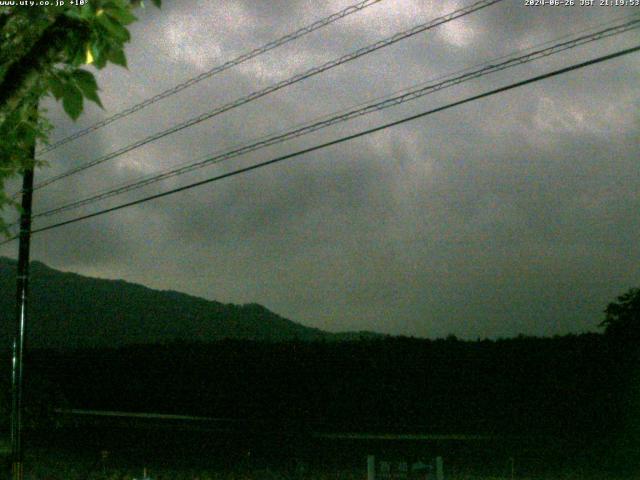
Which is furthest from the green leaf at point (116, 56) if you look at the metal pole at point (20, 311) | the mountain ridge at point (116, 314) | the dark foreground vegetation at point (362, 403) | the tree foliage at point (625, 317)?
the mountain ridge at point (116, 314)

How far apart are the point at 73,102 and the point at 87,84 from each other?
96 millimetres

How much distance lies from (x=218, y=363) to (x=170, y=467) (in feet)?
58.1

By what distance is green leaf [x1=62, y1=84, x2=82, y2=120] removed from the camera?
11.0 feet

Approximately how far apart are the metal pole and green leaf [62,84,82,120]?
13.4m

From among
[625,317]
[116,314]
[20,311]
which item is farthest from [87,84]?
[116,314]

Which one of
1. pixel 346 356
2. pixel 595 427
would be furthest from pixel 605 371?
pixel 346 356

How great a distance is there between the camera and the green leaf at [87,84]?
10.9 ft

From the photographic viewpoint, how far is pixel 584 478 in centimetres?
1620

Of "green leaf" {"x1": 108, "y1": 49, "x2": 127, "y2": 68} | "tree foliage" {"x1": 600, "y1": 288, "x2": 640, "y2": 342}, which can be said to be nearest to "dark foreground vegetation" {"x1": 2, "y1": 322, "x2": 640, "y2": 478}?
"tree foliage" {"x1": 600, "y1": 288, "x2": 640, "y2": 342}

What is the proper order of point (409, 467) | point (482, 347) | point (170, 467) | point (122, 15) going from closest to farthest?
point (122, 15) → point (409, 467) → point (170, 467) → point (482, 347)

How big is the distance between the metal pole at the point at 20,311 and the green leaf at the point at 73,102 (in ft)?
43.9

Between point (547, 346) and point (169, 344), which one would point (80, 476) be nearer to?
point (547, 346)

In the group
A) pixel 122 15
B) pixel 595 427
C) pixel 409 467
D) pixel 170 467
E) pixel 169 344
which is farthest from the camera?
pixel 169 344

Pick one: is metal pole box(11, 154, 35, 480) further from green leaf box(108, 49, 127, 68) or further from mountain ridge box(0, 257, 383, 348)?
mountain ridge box(0, 257, 383, 348)
